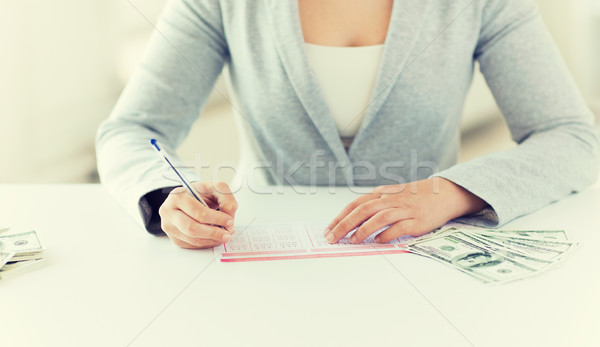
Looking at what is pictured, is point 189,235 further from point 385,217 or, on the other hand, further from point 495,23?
point 495,23

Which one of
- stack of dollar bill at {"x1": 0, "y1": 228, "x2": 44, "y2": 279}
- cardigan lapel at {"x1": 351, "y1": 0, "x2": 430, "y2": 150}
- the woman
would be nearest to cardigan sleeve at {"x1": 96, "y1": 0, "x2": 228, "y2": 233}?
the woman

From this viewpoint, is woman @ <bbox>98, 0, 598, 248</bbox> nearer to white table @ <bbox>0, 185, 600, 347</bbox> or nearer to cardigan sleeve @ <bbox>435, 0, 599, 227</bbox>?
cardigan sleeve @ <bbox>435, 0, 599, 227</bbox>

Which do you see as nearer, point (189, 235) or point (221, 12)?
point (189, 235)

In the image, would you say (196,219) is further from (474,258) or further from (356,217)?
(474,258)

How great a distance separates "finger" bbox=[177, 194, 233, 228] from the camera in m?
0.71

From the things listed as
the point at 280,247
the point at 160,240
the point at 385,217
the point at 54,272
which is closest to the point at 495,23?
the point at 385,217

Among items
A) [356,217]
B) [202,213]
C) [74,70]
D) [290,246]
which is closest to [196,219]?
[202,213]

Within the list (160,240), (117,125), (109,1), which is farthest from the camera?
(109,1)

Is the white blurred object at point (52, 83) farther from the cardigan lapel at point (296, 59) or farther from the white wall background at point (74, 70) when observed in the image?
the cardigan lapel at point (296, 59)

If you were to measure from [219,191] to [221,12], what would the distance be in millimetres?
526

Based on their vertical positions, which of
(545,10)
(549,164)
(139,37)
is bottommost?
(549,164)

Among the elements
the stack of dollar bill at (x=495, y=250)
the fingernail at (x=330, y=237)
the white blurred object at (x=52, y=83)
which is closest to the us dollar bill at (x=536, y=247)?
the stack of dollar bill at (x=495, y=250)

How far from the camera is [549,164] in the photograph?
93 cm

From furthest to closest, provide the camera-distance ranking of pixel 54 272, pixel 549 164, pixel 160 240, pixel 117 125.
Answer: pixel 117 125, pixel 549 164, pixel 160 240, pixel 54 272
